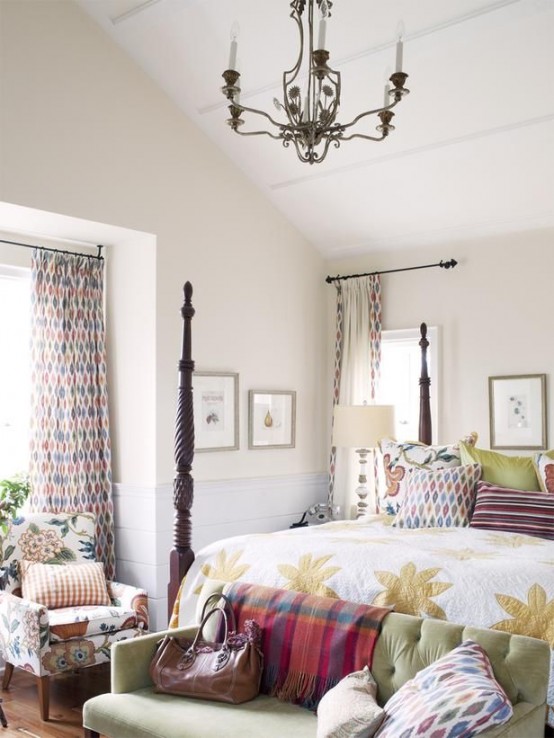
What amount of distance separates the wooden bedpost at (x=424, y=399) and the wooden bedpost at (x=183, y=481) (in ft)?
6.29

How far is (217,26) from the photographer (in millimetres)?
4527

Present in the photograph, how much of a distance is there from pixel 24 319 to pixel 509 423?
3093mm

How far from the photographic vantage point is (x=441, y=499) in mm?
4160

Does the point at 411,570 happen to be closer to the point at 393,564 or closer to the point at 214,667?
the point at 393,564

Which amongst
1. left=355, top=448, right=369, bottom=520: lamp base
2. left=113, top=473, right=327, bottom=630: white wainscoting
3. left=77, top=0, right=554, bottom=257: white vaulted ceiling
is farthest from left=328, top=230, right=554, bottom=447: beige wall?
left=113, top=473, right=327, bottom=630: white wainscoting

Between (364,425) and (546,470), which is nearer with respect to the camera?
(546,470)

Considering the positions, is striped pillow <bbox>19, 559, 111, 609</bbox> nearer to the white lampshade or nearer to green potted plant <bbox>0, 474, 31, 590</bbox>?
green potted plant <bbox>0, 474, 31, 590</bbox>

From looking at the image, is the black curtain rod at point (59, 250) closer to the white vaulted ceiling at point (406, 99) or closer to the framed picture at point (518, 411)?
the white vaulted ceiling at point (406, 99)

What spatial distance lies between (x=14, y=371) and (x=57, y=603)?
1.45 m

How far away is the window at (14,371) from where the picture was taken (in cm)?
493

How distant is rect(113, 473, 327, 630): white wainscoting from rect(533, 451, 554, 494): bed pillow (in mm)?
2106

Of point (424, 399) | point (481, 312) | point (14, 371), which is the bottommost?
point (424, 399)

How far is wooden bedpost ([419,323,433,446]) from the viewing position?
5.35 m

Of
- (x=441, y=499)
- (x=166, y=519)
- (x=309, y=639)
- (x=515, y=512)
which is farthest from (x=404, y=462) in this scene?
(x=309, y=639)
